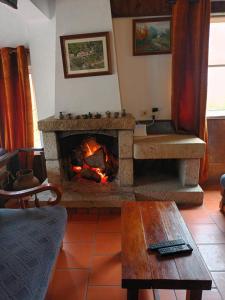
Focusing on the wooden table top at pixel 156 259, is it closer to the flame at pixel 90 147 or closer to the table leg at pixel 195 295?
the table leg at pixel 195 295

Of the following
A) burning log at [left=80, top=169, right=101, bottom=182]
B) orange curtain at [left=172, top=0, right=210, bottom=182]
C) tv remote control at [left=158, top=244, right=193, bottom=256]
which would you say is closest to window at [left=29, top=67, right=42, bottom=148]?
burning log at [left=80, top=169, right=101, bottom=182]

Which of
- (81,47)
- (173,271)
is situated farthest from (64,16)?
(173,271)

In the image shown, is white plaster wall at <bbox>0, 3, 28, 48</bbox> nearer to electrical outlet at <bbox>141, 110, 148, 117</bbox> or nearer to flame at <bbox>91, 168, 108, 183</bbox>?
electrical outlet at <bbox>141, 110, 148, 117</bbox>

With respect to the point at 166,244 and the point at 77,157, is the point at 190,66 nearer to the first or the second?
the point at 77,157

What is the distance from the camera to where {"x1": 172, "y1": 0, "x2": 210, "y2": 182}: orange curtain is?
8.02ft

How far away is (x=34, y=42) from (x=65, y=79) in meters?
0.65

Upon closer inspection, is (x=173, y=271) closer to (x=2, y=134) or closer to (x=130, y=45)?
(x=130, y=45)

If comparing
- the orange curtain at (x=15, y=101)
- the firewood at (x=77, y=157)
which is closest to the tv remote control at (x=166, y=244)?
the firewood at (x=77, y=157)

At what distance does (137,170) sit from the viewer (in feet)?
9.87

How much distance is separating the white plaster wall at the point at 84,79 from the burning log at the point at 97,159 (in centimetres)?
53

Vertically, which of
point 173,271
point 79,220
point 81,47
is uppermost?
point 81,47

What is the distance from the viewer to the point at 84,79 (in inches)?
98.6

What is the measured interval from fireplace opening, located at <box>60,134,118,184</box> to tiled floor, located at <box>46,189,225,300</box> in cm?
51

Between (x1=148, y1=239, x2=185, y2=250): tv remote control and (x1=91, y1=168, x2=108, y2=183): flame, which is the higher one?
(x1=148, y1=239, x2=185, y2=250): tv remote control
